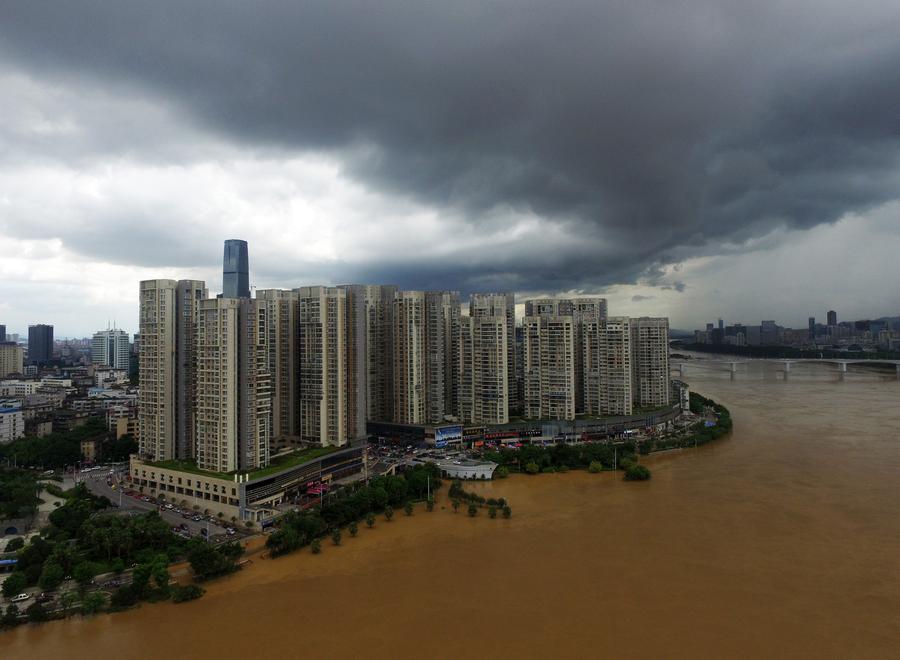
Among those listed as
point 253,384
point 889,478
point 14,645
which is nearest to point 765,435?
point 889,478

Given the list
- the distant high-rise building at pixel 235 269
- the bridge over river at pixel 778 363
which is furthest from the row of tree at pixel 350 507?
the bridge over river at pixel 778 363

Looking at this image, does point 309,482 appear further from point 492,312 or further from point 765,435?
point 765,435

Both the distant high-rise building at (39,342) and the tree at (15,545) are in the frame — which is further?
the distant high-rise building at (39,342)

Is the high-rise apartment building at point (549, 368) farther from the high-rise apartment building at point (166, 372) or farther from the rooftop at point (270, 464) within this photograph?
the high-rise apartment building at point (166, 372)

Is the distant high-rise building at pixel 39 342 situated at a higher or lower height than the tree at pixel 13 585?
higher

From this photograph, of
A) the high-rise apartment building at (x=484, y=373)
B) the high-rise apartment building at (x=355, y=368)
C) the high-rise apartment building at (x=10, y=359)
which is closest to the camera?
the high-rise apartment building at (x=355, y=368)

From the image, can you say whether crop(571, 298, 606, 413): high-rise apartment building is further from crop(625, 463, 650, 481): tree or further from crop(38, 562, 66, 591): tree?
crop(38, 562, 66, 591): tree

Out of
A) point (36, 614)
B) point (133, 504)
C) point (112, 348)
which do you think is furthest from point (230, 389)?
point (112, 348)
